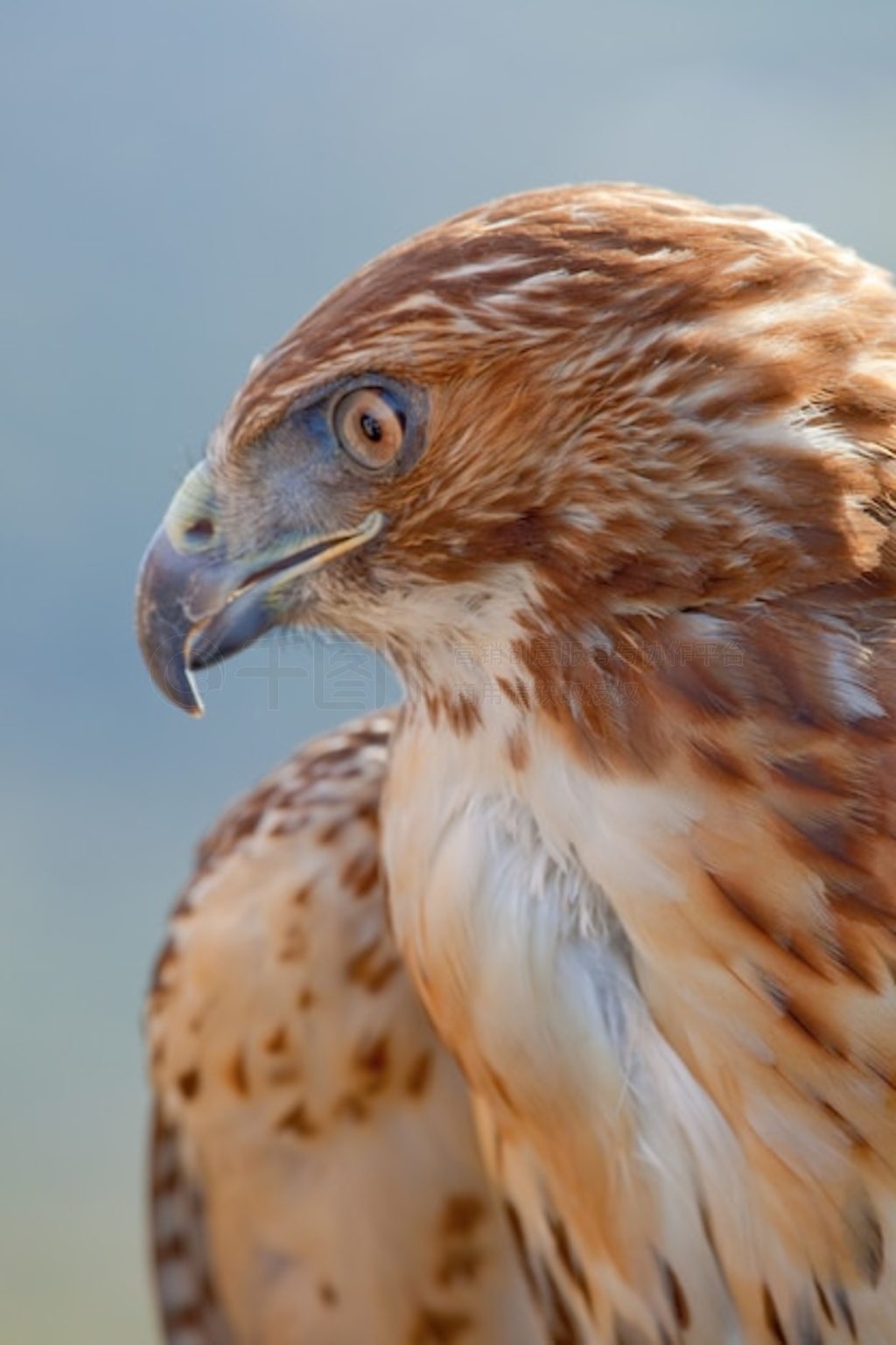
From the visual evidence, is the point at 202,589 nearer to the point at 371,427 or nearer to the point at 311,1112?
the point at 371,427

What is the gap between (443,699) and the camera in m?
1.75

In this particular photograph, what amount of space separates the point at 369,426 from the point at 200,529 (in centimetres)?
21

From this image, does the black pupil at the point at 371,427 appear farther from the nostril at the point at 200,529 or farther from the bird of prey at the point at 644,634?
the nostril at the point at 200,529

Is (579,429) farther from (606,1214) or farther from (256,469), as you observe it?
(606,1214)

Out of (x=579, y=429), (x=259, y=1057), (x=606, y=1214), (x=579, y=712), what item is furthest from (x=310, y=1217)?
(x=579, y=429)

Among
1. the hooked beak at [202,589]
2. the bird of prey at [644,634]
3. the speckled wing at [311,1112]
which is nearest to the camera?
the bird of prey at [644,634]

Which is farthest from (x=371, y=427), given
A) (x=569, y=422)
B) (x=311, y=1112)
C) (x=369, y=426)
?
(x=311, y=1112)

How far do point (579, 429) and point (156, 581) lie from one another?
0.40 meters

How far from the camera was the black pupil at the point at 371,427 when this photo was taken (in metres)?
1.65

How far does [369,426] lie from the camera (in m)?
1.66

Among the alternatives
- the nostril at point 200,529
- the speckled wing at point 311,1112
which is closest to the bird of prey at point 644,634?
the nostril at point 200,529

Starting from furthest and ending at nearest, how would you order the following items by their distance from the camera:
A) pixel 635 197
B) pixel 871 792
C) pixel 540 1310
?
1. pixel 540 1310
2. pixel 635 197
3. pixel 871 792

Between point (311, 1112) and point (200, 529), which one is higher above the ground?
point (200, 529)

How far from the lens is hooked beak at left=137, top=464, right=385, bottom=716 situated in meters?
1.75
